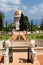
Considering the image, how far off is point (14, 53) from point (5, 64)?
3791 mm

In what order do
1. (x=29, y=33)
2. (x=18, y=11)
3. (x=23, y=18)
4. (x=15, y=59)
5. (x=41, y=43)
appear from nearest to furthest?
(x=15, y=59), (x=41, y=43), (x=29, y=33), (x=23, y=18), (x=18, y=11)

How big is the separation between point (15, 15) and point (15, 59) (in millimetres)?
→ 38022

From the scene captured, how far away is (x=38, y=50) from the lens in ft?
51.3

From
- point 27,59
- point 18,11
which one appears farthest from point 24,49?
point 18,11

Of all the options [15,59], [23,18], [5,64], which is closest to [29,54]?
[15,59]

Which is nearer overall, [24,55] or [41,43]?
[24,55]

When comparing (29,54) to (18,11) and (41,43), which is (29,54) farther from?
(18,11)

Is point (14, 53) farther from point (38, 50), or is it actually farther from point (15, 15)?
point (15, 15)

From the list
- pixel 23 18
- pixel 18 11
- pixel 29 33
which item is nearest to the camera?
pixel 29 33

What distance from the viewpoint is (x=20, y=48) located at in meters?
15.9

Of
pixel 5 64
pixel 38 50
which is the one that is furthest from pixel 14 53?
pixel 5 64

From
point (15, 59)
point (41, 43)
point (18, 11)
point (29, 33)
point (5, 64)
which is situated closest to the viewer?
point (5, 64)

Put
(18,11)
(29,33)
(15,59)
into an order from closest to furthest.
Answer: (15,59)
(29,33)
(18,11)

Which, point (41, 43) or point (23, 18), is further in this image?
point (23, 18)
